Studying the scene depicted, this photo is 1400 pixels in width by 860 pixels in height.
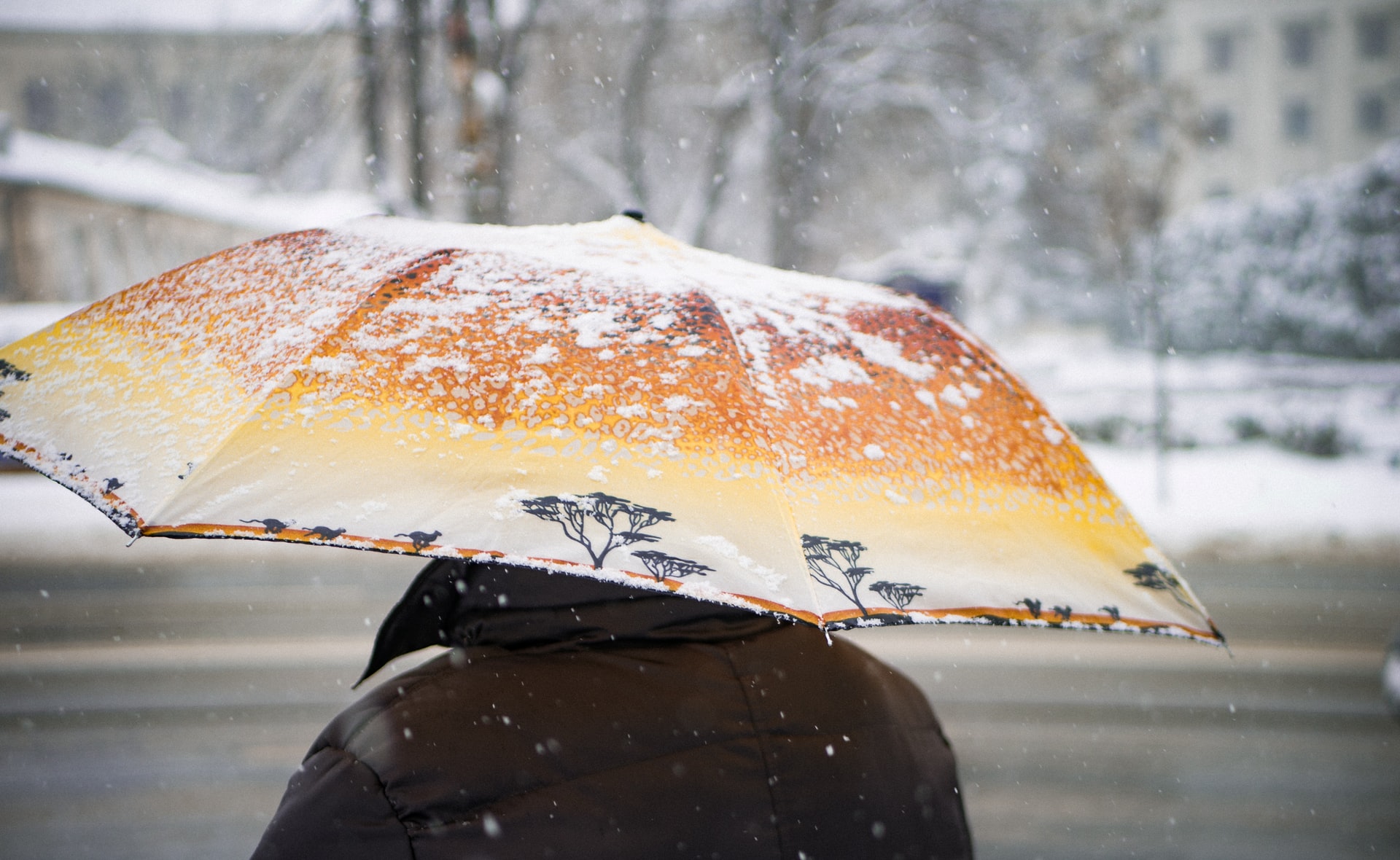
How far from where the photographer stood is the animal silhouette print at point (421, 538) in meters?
1.26

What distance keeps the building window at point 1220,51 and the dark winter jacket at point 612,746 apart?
56.6 meters

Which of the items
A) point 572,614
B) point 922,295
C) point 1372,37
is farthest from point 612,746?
point 1372,37

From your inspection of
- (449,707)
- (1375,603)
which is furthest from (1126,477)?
(449,707)

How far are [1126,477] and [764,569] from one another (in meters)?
13.6

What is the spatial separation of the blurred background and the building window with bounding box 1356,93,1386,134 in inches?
889

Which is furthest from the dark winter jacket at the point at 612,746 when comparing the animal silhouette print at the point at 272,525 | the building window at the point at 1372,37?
the building window at the point at 1372,37

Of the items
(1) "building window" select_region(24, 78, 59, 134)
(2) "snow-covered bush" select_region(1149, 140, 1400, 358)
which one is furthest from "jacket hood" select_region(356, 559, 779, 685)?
(1) "building window" select_region(24, 78, 59, 134)

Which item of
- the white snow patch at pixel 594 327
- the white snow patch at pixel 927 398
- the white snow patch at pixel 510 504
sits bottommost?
the white snow patch at pixel 510 504

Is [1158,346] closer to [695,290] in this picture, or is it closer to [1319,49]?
[695,290]

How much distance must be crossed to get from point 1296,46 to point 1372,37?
309 centimetres

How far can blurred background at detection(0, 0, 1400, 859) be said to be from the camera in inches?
191

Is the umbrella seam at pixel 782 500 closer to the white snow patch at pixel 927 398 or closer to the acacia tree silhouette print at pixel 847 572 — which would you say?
the acacia tree silhouette print at pixel 847 572

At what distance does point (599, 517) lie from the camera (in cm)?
128

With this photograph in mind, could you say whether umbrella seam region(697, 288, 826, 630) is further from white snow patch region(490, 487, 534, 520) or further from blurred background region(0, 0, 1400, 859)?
blurred background region(0, 0, 1400, 859)
